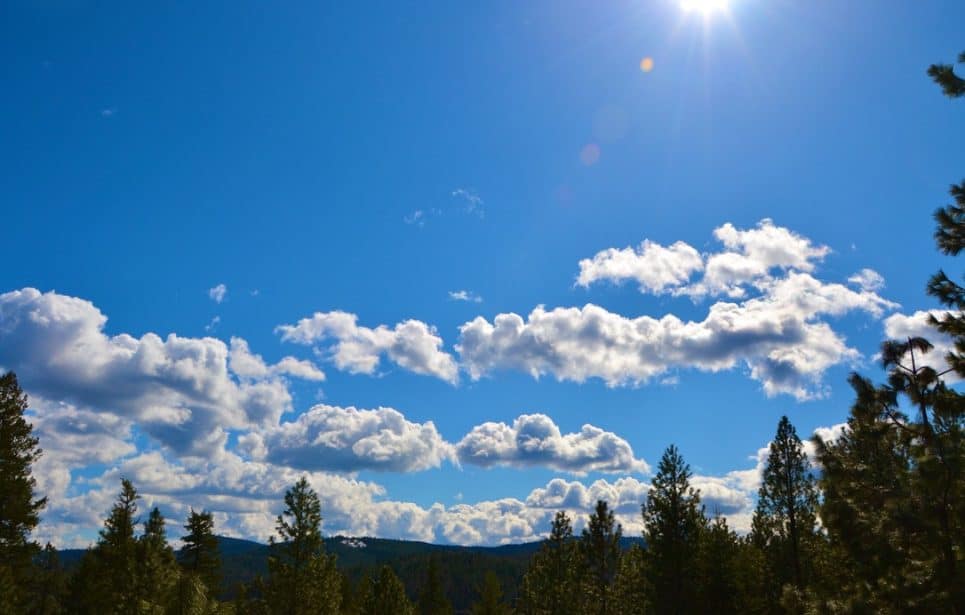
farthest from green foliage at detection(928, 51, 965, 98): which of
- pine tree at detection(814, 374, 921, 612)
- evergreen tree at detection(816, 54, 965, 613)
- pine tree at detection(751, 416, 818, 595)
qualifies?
pine tree at detection(751, 416, 818, 595)

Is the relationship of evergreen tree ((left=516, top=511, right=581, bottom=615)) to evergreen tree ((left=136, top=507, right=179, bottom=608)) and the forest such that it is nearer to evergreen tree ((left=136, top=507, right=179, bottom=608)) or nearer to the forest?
the forest

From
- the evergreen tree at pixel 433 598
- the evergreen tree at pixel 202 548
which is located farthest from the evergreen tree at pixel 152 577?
the evergreen tree at pixel 433 598

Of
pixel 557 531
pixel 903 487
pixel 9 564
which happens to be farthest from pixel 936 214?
pixel 557 531

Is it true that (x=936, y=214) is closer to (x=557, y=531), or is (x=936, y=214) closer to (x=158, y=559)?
(x=158, y=559)

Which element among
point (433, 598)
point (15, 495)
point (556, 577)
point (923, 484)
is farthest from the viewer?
point (433, 598)

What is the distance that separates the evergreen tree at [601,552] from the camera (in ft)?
138

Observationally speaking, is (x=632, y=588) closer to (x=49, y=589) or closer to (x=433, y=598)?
(x=433, y=598)

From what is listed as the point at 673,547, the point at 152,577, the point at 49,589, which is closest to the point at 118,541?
the point at 152,577

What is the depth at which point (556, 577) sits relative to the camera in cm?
4903

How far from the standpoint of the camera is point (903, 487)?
1486cm

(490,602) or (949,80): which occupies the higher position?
(949,80)

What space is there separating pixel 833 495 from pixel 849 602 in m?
3.07

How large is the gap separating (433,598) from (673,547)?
3701 centimetres

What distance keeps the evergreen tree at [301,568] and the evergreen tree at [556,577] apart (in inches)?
665
